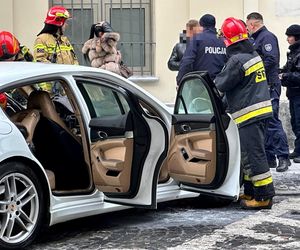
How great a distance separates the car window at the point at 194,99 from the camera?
6465mm

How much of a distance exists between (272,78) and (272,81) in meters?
0.05

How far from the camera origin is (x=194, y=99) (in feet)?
22.1

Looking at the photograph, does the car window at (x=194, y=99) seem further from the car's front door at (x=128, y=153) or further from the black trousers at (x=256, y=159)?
the car's front door at (x=128, y=153)

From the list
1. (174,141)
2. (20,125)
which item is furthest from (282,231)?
(20,125)

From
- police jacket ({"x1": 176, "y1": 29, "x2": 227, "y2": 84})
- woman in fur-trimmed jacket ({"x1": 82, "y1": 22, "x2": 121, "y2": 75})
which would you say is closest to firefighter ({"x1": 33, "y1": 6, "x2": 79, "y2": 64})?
woman in fur-trimmed jacket ({"x1": 82, "y1": 22, "x2": 121, "y2": 75})

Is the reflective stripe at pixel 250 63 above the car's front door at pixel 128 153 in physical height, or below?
above

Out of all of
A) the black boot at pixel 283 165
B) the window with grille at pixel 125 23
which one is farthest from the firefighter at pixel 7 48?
the window with grille at pixel 125 23

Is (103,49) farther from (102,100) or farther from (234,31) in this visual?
(102,100)

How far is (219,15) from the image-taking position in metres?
11.1

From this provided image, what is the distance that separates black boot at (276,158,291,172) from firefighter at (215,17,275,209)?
2.33m

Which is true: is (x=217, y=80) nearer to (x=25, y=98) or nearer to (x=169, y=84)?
(x=25, y=98)

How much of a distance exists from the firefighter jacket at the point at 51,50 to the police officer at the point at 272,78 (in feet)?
7.39

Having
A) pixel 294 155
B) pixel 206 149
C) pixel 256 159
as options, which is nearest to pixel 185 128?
pixel 206 149

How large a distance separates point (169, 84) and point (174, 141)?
16.4 ft
